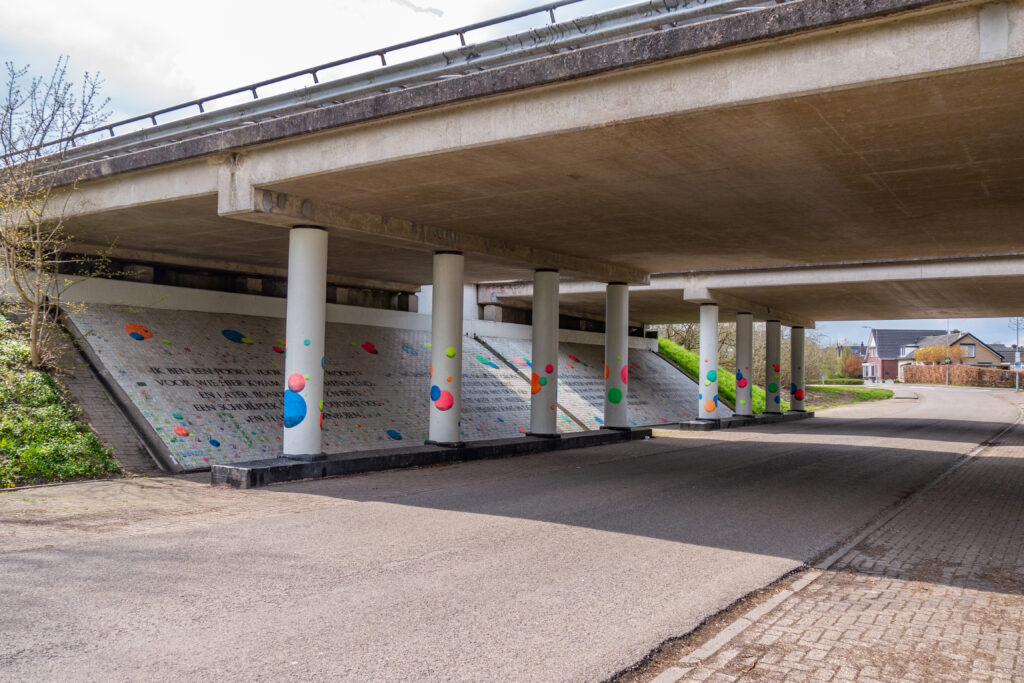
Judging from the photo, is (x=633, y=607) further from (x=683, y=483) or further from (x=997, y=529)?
(x=683, y=483)

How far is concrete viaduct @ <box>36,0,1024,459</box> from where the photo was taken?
8516mm

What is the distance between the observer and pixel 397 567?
7.56m

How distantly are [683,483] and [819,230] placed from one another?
6.72 meters

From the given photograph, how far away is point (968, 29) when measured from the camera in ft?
25.3

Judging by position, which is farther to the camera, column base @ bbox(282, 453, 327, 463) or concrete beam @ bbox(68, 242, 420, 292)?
concrete beam @ bbox(68, 242, 420, 292)

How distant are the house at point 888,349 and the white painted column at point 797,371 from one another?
10497cm

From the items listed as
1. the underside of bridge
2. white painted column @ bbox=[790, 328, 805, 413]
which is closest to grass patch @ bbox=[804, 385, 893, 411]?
white painted column @ bbox=[790, 328, 805, 413]

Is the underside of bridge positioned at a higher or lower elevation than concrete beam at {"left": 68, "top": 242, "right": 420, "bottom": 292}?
higher

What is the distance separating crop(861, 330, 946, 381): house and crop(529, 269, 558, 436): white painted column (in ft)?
419

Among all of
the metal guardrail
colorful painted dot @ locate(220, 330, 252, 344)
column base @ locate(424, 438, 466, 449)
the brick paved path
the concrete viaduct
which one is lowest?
the brick paved path

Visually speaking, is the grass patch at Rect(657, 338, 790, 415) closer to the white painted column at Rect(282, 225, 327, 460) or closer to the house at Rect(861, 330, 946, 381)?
the white painted column at Rect(282, 225, 327, 460)

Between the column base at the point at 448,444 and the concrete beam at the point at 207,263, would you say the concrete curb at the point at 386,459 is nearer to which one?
the column base at the point at 448,444

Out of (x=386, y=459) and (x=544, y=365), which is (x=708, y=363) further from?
(x=386, y=459)

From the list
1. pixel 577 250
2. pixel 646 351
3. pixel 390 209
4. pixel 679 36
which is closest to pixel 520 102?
pixel 679 36
